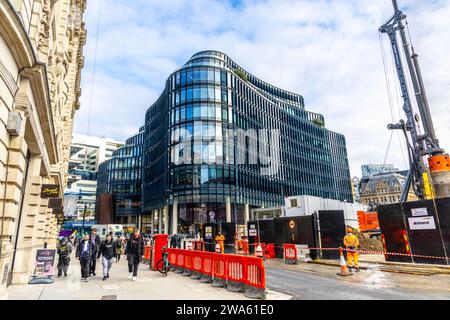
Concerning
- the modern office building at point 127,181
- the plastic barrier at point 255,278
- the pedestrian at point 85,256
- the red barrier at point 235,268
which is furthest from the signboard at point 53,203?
the modern office building at point 127,181

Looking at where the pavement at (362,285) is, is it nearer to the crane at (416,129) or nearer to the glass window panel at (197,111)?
the crane at (416,129)

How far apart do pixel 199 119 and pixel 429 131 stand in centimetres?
3324

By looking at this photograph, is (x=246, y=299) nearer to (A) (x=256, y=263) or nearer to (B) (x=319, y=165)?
(A) (x=256, y=263)

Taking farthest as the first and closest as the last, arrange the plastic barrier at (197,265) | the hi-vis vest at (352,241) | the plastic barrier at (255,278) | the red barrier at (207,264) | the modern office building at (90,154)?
the modern office building at (90,154) < the hi-vis vest at (352,241) < the plastic barrier at (197,265) < the red barrier at (207,264) < the plastic barrier at (255,278)

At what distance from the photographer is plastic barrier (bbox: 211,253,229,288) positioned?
9820 millimetres

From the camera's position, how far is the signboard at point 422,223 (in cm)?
1446

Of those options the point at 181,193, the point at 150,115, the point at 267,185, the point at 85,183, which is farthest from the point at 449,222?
the point at 85,183

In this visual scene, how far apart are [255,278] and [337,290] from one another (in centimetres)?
281

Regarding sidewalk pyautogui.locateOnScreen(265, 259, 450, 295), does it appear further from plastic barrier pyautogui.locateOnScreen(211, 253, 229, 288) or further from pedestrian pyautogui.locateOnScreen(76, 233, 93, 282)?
pedestrian pyautogui.locateOnScreen(76, 233, 93, 282)

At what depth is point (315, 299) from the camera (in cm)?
793

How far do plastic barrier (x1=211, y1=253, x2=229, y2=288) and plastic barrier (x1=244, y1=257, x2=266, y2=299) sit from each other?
1.29 metres

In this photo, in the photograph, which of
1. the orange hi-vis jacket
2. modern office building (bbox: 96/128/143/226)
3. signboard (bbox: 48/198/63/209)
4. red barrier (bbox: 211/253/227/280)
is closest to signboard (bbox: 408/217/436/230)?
the orange hi-vis jacket

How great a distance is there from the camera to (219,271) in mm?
10148

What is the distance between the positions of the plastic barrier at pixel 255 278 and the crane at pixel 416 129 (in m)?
16.6
